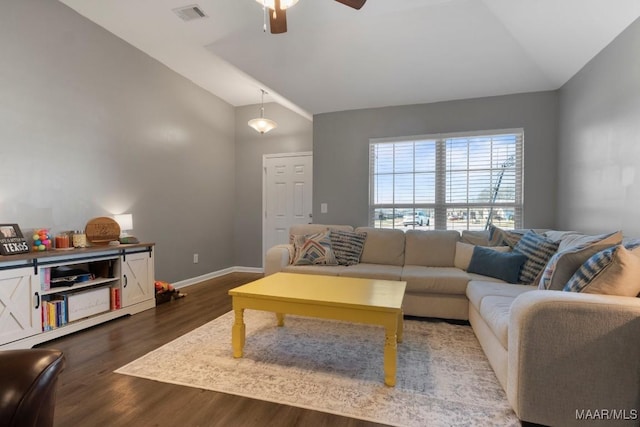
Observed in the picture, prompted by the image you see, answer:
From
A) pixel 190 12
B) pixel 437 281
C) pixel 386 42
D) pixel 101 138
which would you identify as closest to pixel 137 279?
pixel 101 138

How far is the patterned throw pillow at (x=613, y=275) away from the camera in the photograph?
1.47 meters

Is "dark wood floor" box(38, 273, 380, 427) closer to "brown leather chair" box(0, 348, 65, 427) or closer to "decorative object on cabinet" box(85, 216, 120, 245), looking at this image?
"brown leather chair" box(0, 348, 65, 427)

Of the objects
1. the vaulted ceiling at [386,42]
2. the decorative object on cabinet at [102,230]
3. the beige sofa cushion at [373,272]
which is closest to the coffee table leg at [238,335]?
the beige sofa cushion at [373,272]

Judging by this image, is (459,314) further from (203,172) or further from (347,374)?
(203,172)

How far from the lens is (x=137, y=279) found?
10.6 ft

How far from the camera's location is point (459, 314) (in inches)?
110

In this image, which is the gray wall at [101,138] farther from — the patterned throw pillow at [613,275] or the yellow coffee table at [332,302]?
the patterned throw pillow at [613,275]

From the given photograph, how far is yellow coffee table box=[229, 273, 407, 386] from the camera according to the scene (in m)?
1.84

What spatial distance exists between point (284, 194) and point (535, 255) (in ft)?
12.1

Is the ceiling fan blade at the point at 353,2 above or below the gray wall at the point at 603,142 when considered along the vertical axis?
above

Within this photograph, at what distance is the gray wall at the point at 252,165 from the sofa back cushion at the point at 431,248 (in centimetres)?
264

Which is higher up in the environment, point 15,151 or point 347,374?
point 15,151

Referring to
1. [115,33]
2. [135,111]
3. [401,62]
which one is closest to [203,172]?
[135,111]

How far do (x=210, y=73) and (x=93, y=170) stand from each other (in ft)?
6.60
